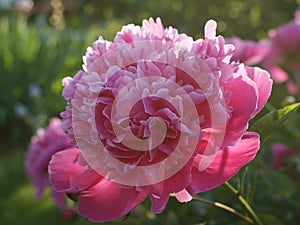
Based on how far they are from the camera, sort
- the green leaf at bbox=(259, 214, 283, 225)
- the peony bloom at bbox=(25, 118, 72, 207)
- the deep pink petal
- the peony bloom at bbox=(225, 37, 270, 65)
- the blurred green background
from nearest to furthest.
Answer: the deep pink petal < the green leaf at bbox=(259, 214, 283, 225) < the blurred green background < the peony bloom at bbox=(25, 118, 72, 207) < the peony bloom at bbox=(225, 37, 270, 65)

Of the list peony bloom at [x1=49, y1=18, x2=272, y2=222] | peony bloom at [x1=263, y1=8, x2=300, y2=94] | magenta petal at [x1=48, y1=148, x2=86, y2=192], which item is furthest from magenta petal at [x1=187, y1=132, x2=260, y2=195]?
peony bloom at [x1=263, y1=8, x2=300, y2=94]

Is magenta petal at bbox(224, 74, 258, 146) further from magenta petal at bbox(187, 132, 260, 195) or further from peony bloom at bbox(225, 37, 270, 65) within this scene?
peony bloom at bbox(225, 37, 270, 65)

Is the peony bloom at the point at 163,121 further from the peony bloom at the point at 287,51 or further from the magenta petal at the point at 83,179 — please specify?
the peony bloom at the point at 287,51

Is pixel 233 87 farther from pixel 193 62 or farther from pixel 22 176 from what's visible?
pixel 22 176

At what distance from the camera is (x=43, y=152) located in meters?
1.13

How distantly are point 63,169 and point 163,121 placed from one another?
13 cm

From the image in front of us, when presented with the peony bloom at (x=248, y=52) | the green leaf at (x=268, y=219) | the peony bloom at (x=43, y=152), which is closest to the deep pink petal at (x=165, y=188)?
the green leaf at (x=268, y=219)

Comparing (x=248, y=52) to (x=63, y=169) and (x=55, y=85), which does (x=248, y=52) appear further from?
(x=55, y=85)

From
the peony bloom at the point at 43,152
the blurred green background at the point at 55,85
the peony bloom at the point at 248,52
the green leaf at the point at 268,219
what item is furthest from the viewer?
the peony bloom at the point at 248,52

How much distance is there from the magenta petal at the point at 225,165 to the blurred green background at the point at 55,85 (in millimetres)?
323

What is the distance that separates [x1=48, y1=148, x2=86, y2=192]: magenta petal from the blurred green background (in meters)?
0.32

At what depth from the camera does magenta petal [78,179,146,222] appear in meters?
0.57

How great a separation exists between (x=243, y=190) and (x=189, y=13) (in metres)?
3.19

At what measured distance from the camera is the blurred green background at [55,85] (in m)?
0.99
